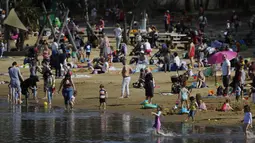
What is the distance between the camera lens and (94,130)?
23.9m

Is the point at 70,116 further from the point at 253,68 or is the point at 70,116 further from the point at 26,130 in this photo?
the point at 253,68

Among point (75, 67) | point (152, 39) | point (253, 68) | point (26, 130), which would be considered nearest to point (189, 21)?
point (152, 39)

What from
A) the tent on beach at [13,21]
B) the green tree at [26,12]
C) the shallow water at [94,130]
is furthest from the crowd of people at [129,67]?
the green tree at [26,12]

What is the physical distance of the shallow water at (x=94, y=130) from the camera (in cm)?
2212

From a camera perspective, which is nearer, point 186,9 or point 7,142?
point 7,142

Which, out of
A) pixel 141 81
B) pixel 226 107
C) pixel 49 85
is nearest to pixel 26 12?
pixel 141 81

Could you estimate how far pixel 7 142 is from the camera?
2144cm

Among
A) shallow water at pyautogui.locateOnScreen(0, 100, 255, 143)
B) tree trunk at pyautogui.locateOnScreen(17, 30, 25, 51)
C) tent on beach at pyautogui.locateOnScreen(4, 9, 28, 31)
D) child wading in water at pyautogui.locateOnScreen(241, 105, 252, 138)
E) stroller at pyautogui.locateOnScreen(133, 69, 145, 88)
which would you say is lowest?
shallow water at pyautogui.locateOnScreen(0, 100, 255, 143)

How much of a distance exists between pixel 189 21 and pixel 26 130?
33.5 meters

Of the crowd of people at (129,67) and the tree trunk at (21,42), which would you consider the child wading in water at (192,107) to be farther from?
the tree trunk at (21,42)

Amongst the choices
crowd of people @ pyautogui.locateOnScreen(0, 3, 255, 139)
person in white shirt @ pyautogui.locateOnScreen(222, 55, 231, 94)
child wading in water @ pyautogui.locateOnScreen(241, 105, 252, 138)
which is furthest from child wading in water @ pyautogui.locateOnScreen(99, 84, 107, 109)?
child wading in water @ pyautogui.locateOnScreen(241, 105, 252, 138)

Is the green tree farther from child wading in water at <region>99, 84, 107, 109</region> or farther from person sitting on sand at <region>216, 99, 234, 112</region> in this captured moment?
person sitting on sand at <region>216, 99, 234, 112</region>

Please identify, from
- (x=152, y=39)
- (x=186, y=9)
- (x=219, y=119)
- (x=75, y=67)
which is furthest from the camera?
(x=186, y=9)

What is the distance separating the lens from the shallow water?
22.1 metres
